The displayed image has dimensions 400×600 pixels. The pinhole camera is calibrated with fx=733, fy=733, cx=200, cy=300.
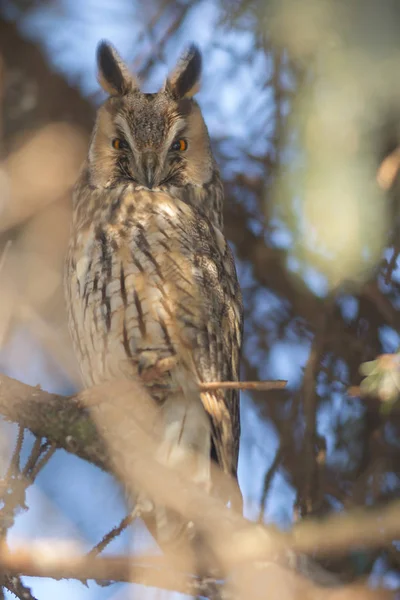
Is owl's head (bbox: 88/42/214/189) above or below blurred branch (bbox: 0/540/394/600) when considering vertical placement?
above

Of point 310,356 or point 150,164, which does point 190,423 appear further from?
point 150,164

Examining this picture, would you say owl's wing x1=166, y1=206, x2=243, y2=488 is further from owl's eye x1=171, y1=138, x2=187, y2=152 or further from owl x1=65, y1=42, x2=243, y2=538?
owl's eye x1=171, y1=138, x2=187, y2=152

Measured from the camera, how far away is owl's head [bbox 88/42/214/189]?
2.51 metres

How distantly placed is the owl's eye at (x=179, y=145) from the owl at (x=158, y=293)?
15 millimetres

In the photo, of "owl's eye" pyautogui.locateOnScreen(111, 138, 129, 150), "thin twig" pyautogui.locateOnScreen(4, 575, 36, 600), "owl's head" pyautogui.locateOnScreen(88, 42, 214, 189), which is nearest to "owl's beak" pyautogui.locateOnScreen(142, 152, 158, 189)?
"owl's head" pyautogui.locateOnScreen(88, 42, 214, 189)

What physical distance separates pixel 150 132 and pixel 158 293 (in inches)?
24.8

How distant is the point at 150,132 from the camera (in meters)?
2.50

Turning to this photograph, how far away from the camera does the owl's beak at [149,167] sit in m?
2.48

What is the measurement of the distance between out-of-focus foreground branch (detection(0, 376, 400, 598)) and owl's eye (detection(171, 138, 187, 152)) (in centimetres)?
96

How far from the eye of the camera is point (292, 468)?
8.77 feet

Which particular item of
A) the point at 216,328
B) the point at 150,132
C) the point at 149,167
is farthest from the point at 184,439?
the point at 150,132

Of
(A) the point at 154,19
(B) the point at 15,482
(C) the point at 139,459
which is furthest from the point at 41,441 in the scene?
(A) the point at 154,19

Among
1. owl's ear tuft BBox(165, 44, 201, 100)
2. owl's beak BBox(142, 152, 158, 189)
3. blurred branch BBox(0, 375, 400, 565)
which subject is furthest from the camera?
owl's ear tuft BBox(165, 44, 201, 100)

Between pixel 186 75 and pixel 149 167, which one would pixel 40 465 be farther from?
pixel 186 75
